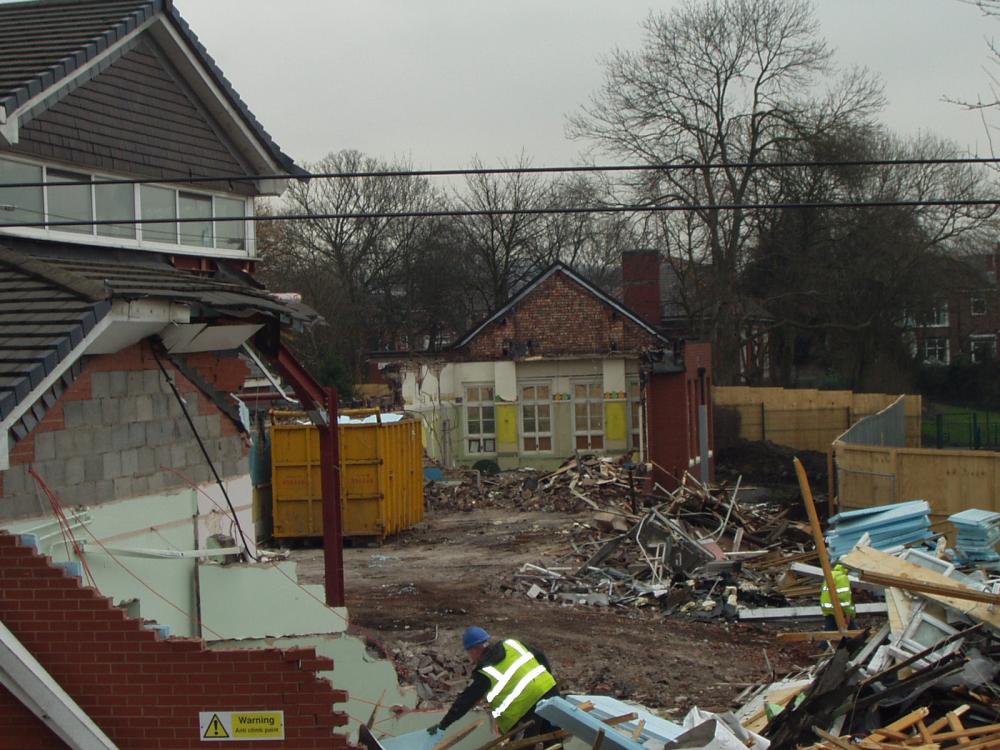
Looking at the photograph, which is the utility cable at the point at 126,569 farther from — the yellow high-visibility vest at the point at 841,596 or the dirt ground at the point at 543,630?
the yellow high-visibility vest at the point at 841,596

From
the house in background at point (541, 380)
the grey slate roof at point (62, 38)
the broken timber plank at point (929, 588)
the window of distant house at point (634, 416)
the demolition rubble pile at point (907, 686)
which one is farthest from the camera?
the house in background at point (541, 380)

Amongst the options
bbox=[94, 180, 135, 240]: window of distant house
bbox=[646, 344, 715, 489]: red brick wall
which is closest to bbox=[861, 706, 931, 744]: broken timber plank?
bbox=[94, 180, 135, 240]: window of distant house

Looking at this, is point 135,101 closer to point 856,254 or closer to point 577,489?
point 577,489

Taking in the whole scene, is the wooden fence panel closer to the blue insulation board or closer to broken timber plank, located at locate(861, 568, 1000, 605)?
the blue insulation board

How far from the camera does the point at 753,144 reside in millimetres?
43250

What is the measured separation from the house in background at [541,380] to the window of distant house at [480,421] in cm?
3

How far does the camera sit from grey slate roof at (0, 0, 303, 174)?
10.1m

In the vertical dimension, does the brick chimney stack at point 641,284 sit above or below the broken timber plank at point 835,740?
above

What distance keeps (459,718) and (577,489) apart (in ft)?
58.4

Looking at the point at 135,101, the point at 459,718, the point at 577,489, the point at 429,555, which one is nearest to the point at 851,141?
the point at 577,489

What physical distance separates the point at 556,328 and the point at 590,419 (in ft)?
10.2

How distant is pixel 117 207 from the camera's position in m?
11.6

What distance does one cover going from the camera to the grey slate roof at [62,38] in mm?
10148

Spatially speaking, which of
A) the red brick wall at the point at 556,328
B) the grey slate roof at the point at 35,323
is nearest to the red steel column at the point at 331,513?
the grey slate roof at the point at 35,323
